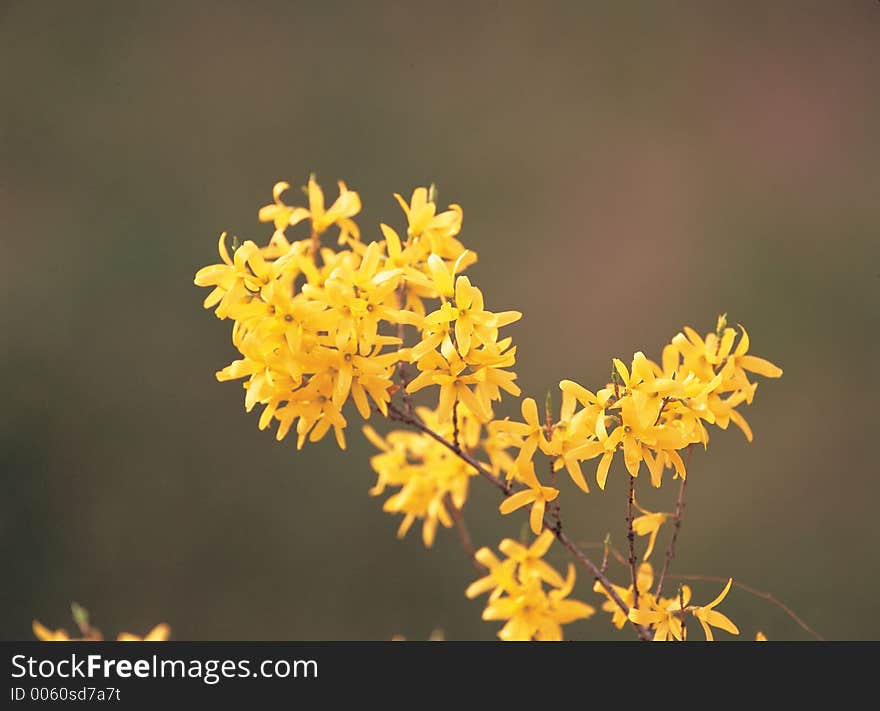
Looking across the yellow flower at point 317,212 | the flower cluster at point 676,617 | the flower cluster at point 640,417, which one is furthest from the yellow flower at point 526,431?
the yellow flower at point 317,212

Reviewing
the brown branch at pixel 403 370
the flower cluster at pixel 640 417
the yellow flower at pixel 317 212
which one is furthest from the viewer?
the yellow flower at pixel 317 212

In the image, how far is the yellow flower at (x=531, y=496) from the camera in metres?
0.72

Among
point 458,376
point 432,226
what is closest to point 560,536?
point 458,376

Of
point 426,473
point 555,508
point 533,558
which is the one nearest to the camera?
point 555,508

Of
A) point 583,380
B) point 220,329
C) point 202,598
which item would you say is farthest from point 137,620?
point 583,380

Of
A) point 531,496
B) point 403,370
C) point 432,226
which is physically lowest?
point 531,496

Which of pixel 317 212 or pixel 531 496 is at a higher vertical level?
pixel 317 212

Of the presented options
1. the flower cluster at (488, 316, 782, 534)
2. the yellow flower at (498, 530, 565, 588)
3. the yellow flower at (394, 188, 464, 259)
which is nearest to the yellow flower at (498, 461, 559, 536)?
the flower cluster at (488, 316, 782, 534)

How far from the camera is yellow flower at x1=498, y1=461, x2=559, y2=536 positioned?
72 centimetres

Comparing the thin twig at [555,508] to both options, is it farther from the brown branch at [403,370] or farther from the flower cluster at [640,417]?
the brown branch at [403,370]

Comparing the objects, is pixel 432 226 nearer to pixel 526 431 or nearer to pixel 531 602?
pixel 526 431

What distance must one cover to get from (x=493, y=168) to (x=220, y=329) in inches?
33.1

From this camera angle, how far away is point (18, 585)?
2.11 m

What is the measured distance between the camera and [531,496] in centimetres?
73
